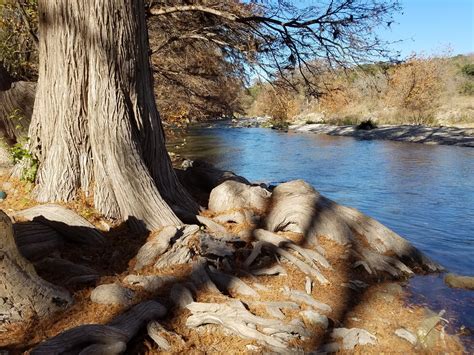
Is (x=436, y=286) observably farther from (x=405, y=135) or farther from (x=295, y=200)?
(x=405, y=135)

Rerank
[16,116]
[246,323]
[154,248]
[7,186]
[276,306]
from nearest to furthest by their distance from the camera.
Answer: [246,323] → [276,306] → [154,248] → [7,186] → [16,116]

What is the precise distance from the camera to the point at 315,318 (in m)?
4.31

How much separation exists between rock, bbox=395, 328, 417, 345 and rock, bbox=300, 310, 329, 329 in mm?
832

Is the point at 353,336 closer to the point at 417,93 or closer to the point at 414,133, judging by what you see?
the point at 414,133

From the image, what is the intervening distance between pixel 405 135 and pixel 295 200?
27776 millimetres

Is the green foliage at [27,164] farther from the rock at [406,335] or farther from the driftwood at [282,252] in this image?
the rock at [406,335]

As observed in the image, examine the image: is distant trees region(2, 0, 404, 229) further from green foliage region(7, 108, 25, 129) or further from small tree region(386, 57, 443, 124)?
small tree region(386, 57, 443, 124)

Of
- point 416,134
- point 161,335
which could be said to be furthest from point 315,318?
point 416,134

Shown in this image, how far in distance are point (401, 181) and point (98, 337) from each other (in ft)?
48.9

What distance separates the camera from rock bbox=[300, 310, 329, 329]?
4.29 metres

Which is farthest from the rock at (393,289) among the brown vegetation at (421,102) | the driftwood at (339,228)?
the brown vegetation at (421,102)

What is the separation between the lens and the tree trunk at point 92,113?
5367mm

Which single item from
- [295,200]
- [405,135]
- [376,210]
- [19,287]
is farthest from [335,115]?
[19,287]

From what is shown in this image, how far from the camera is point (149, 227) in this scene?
5406mm
